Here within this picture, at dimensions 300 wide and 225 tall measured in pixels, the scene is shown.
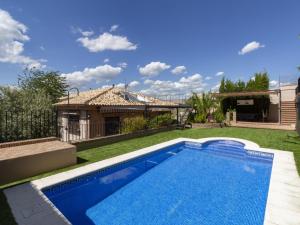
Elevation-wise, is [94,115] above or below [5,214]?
above

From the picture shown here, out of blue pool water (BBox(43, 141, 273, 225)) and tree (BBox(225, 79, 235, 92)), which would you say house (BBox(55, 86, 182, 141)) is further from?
tree (BBox(225, 79, 235, 92))

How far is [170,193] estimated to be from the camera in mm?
6625

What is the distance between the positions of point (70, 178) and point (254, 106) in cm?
2778

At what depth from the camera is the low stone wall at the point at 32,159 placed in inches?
266

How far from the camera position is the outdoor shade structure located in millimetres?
26188

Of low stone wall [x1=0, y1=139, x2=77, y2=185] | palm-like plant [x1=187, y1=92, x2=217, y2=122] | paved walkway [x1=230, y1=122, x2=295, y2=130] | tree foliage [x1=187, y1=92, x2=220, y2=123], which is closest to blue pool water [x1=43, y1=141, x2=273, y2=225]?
low stone wall [x1=0, y1=139, x2=77, y2=185]

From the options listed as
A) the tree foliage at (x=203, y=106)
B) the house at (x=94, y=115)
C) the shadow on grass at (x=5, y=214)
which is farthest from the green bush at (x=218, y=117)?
the shadow on grass at (x=5, y=214)

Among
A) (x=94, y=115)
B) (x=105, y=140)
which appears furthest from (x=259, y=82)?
(x=105, y=140)

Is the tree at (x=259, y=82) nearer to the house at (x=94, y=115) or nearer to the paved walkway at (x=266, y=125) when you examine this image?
the paved walkway at (x=266, y=125)

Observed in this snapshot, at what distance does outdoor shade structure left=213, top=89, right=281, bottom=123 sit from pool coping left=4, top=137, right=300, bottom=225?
19409 millimetres

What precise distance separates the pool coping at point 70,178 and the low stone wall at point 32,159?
868mm

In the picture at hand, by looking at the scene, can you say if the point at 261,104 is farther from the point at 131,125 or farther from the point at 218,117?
the point at 131,125

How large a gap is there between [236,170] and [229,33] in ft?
62.6

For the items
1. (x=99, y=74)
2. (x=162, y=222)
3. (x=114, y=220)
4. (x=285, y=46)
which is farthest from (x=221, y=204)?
(x=99, y=74)
